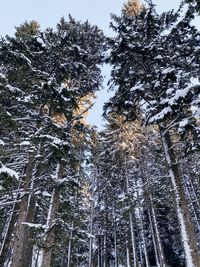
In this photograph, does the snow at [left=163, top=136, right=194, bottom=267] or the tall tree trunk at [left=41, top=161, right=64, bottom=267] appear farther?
the tall tree trunk at [left=41, top=161, right=64, bottom=267]

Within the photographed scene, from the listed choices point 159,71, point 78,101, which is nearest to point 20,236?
point 78,101

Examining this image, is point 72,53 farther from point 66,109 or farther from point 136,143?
point 136,143

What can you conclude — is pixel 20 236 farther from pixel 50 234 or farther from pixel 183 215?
pixel 183 215

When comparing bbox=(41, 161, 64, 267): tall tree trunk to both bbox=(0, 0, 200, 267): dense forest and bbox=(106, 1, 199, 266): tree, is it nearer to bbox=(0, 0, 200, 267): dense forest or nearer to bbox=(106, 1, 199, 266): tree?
bbox=(0, 0, 200, 267): dense forest

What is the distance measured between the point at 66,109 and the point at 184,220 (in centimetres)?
747

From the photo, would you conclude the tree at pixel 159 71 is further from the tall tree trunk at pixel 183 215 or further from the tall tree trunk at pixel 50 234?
the tall tree trunk at pixel 50 234

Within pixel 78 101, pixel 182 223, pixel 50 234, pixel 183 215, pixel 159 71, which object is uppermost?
pixel 78 101

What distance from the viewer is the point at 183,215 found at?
8789 mm

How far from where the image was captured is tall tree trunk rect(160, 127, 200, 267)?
26.4 feet

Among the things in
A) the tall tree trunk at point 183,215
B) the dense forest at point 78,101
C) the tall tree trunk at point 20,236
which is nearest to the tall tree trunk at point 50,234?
the dense forest at point 78,101

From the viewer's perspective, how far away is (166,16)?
1222cm

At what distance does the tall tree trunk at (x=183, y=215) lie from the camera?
805 centimetres

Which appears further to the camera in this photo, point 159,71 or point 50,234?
point 159,71

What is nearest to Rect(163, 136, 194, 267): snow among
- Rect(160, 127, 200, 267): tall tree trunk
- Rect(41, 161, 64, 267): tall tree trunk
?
Rect(160, 127, 200, 267): tall tree trunk
